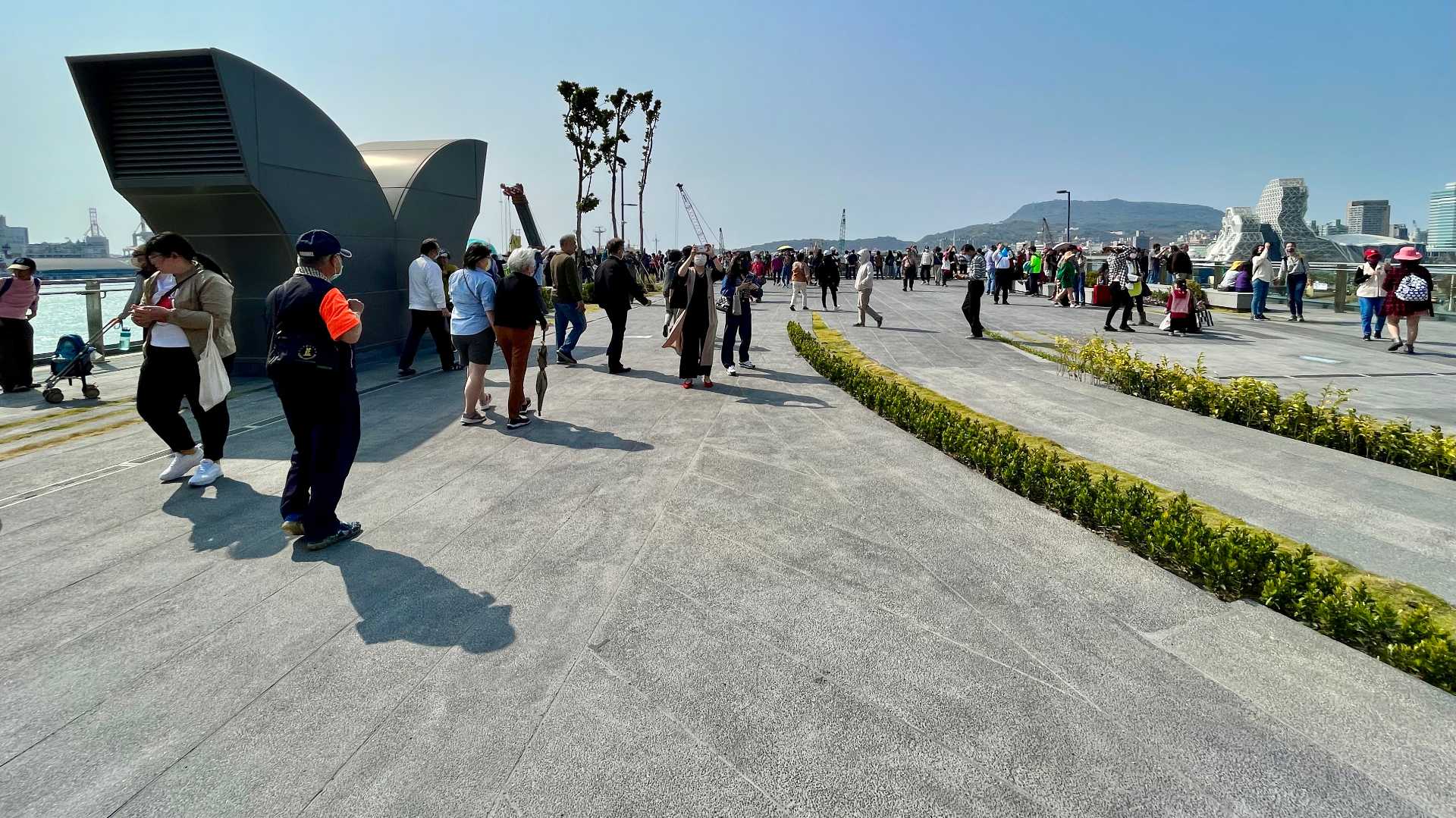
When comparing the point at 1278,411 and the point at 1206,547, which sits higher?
the point at 1278,411

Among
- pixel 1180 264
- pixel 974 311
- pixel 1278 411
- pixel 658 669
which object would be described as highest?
pixel 1180 264

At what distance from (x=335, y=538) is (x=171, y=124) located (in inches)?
300

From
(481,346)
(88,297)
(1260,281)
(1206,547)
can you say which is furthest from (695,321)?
(1260,281)

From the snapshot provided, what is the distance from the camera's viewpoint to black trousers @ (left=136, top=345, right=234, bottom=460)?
5.88m

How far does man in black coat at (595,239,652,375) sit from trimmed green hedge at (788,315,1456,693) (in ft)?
16.2

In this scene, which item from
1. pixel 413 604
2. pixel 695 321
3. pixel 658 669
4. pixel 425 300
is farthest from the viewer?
pixel 425 300

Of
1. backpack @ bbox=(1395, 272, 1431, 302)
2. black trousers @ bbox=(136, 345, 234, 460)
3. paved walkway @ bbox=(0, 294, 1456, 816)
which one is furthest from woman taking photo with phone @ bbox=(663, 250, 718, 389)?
backpack @ bbox=(1395, 272, 1431, 302)

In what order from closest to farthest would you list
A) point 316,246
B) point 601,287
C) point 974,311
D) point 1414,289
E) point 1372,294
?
point 316,246, point 601,287, point 1414,289, point 1372,294, point 974,311

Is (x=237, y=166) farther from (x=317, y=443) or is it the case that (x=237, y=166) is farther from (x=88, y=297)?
(x=317, y=443)

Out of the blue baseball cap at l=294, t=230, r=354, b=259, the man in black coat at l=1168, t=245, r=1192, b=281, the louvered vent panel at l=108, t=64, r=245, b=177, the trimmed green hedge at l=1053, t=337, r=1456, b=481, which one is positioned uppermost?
the louvered vent panel at l=108, t=64, r=245, b=177

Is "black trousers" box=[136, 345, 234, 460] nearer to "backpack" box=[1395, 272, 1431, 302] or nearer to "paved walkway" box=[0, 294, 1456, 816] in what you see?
"paved walkway" box=[0, 294, 1456, 816]

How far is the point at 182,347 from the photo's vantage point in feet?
19.4

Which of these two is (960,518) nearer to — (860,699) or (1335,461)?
(860,699)

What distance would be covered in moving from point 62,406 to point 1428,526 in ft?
41.0
